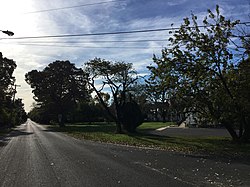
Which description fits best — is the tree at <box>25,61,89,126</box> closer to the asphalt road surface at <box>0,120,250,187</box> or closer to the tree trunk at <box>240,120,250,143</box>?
the tree trunk at <box>240,120,250,143</box>

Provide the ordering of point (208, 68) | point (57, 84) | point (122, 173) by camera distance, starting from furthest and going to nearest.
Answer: point (57, 84) < point (208, 68) < point (122, 173)

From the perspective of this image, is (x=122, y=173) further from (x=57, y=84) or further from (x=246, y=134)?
(x=57, y=84)

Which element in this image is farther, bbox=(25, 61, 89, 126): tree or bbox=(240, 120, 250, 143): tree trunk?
bbox=(25, 61, 89, 126): tree

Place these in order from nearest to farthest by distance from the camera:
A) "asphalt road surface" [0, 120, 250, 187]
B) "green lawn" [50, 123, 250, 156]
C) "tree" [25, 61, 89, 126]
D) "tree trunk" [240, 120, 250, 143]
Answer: "asphalt road surface" [0, 120, 250, 187], "green lawn" [50, 123, 250, 156], "tree trunk" [240, 120, 250, 143], "tree" [25, 61, 89, 126]

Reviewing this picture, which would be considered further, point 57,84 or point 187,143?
point 57,84

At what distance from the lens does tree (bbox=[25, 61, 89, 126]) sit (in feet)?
220

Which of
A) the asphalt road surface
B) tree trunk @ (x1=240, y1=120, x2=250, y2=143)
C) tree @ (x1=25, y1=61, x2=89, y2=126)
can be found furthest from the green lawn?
tree @ (x1=25, y1=61, x2=89, y2=126)

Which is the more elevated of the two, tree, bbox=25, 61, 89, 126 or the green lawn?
tree, bbox=25, 61, 89, 126

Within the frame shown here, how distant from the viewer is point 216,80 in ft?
68.8

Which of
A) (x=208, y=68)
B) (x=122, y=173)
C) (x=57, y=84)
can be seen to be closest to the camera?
(x=122, y=173)

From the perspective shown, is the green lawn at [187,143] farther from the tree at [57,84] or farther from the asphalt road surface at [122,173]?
the tree at [57,84]

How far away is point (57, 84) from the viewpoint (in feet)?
221

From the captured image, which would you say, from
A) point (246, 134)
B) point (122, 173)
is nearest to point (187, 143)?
point (246, 134)

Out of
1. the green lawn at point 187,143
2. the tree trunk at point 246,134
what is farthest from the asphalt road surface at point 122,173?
the tree trunk at point 246,134
